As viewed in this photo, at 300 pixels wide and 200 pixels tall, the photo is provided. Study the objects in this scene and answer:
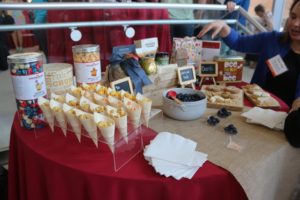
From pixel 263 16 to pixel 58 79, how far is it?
4.78 metres

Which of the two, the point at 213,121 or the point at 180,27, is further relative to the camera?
the point at 180,27

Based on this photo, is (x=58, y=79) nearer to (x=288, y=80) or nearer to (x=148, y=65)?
(x=148, y=65)

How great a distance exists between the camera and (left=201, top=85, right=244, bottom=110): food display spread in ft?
4.02

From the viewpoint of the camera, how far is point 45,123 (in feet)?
3.40

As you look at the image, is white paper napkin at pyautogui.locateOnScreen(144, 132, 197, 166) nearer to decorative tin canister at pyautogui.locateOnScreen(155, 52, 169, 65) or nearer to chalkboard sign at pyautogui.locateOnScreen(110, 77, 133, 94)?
chalkboard sign at pyautogui.locateOnScreen(110, 77, 133, 94)

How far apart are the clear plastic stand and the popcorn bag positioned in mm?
750

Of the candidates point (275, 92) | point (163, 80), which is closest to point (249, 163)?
point (163, 80)

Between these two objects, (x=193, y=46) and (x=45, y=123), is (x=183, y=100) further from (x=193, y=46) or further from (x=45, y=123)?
(x=193, y=46)

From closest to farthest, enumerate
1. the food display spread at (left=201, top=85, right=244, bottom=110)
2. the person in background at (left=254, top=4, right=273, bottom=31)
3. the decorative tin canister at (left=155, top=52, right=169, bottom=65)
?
the food display spread at (left=201, top=85, right=244, bottom=110) < the decorative tin canister at (left=155, top=52, right=169, bottom=65) < the person in background at (left=254, top=4, right=273, bottom=31)

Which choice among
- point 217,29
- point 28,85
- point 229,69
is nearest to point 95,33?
point 217,29

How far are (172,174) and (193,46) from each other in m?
1.08

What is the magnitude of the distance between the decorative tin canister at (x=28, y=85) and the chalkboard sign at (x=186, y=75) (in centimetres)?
71

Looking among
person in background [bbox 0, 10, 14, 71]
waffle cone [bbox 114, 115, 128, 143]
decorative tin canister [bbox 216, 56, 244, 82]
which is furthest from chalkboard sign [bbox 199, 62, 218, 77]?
person in background [bbox 0, 10, 14, 71]

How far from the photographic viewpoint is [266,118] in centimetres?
109
